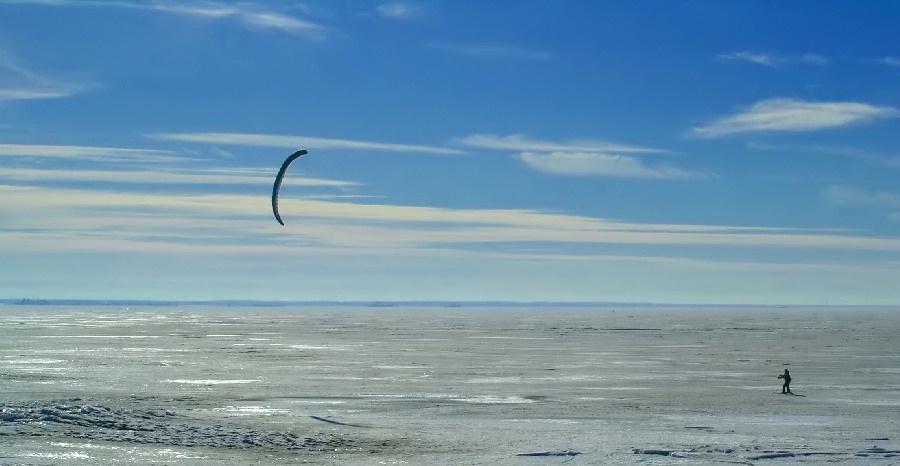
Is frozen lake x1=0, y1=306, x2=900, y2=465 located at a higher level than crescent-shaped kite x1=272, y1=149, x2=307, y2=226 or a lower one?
lower

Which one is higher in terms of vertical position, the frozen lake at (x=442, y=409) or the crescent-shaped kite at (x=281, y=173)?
the crescent-shaped kite at (x=281, y=173)

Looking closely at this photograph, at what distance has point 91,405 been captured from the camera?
22953 millimetres

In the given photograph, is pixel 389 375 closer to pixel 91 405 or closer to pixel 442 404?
pixel 442 404

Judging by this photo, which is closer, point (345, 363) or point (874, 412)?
point (874, 412)

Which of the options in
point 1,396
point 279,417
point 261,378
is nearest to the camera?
point 279,417

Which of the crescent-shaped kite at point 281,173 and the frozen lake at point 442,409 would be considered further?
the frozen lake at point 442,409

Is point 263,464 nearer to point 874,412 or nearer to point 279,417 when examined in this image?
point 279,417

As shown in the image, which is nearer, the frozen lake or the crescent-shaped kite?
the crescent-shaped kite

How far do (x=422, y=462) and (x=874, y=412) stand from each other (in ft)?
44.0

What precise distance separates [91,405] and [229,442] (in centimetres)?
516

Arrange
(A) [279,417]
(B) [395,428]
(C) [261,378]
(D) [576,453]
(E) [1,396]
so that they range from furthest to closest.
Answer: (C) [261,378] → (E) [1,396] → (A) [279,417] → (B) [395,428] → (D) [576,453]

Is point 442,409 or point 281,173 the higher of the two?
point 281,173

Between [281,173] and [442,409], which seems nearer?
[281,173]

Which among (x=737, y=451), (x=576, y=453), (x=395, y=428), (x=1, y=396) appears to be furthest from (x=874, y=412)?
(x=1, y=396)
